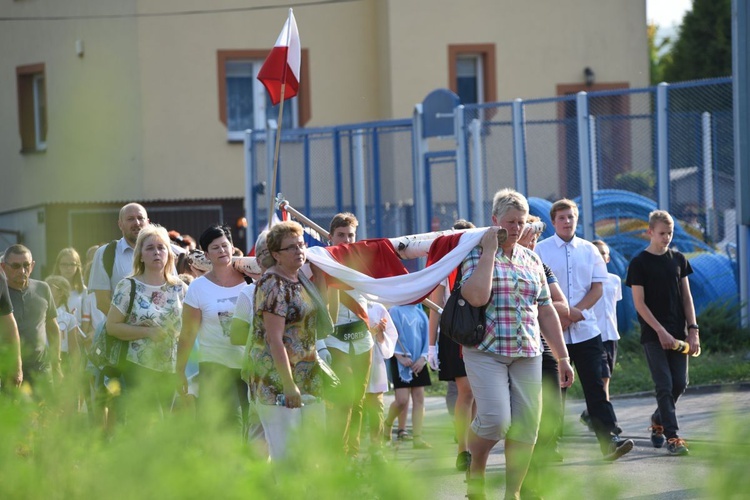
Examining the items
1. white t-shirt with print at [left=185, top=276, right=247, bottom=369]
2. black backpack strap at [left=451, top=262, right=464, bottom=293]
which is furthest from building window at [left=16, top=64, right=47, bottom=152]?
black backpack strap at [left=451, top=262, right=464, bottom=293]

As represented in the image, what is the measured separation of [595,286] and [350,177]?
1069 centimetres

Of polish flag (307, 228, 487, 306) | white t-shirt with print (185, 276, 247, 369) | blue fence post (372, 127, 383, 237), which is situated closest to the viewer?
polish flag (307, 228, 487, 306)

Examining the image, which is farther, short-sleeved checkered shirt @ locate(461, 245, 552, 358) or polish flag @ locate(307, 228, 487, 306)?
polish flag @ locate(307, 228, 487, 306)

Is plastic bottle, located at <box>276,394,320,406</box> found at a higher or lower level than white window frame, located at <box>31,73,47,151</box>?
lower

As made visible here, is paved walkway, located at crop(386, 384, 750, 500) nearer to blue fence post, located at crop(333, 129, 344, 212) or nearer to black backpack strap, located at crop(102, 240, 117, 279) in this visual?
black backpack strap, located at crop(102, 240, 117, 279)

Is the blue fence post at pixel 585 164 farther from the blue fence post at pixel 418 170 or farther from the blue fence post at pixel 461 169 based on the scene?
the blue fence post at pixel 418 170

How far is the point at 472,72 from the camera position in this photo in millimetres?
26688

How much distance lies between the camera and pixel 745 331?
50.1 feet

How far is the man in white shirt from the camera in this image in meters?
9.11

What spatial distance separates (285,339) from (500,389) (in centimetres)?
118

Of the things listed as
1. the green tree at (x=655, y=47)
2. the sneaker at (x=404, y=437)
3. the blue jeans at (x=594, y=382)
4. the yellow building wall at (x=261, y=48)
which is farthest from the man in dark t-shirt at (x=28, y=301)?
the green tree at (x=655, y=47)

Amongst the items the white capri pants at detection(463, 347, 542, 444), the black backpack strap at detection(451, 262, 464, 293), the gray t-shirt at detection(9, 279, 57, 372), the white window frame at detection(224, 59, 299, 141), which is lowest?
the white capri pants at detection(463, 347, 542, 444)

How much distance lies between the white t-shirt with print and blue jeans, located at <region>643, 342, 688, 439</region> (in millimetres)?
3168

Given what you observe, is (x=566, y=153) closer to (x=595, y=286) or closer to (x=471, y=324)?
(x=595, y=286)
